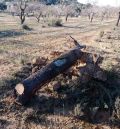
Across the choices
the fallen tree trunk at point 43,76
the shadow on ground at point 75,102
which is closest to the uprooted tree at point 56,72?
the fallen tree trunk at point 43,76

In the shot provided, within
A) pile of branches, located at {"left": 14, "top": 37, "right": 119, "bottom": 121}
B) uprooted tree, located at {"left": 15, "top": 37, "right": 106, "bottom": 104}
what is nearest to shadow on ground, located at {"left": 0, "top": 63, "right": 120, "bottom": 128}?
pile of branches, located at {"left": 14, "top": 37, "right": 119, "bottom": 121}

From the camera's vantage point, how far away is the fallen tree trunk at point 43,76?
26.9 feet

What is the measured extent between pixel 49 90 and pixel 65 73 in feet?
3.29

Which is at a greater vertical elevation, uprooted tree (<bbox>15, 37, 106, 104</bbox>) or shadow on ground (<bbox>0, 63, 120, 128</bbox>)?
uprooted tree (<bbox>15, 37, 106, 104</bbox>)

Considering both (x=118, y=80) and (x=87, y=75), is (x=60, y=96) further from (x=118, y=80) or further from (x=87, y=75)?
(x=118, y=80)

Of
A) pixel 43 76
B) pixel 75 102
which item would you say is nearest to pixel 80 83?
pixel 75 102

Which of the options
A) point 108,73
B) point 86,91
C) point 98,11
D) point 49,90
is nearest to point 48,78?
point 49,90

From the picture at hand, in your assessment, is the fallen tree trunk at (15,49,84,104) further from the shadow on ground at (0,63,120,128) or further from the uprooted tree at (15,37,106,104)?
the shadow on ground at (0,63,120,128)

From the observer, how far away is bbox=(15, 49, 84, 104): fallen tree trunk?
26.9 ft

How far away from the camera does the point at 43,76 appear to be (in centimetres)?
865

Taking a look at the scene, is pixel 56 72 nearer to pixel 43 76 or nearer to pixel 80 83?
pixel 43 76

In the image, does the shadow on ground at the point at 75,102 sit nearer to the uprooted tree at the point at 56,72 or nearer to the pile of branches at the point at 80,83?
the pile of branches at the point at 80,83

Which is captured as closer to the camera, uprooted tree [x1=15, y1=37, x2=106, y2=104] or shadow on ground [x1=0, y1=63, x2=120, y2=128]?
shadow on ground [x1=0, y1=63, x2=120, y2=128]

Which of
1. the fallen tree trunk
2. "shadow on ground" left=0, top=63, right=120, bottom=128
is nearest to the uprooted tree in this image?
the fallen tree trunk
